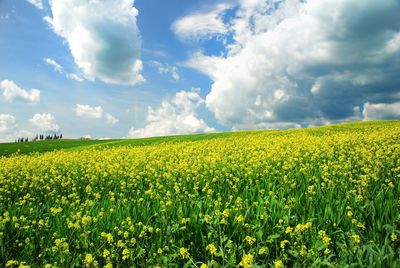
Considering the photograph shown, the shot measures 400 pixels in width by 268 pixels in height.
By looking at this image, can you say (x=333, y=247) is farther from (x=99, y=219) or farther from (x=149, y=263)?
(x=99, y=219)

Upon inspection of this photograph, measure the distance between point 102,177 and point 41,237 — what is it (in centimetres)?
642

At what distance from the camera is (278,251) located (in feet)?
19.7

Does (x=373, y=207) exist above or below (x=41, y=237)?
above

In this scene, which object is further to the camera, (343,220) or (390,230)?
(343,220)

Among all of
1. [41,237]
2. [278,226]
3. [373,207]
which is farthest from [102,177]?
[373,207]

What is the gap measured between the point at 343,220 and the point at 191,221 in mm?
3061

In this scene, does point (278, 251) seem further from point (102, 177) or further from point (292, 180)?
point (102, 177)

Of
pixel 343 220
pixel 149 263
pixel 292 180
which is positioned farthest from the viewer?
pixel 292 180

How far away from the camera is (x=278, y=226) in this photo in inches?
240

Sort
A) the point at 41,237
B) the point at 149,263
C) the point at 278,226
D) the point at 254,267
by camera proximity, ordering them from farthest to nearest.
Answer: the point at 41,237 < the point at 278,226 < the point at 149,263 < the point at 254,267

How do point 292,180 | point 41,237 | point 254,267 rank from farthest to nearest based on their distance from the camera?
point 292,180, point 41,237, point 254,267

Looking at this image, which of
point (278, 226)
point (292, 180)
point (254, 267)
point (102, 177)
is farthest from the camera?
point (102, 177)

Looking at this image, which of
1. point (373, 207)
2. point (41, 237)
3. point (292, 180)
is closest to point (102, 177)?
point (41, 237)

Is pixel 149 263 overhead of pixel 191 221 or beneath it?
beneath
